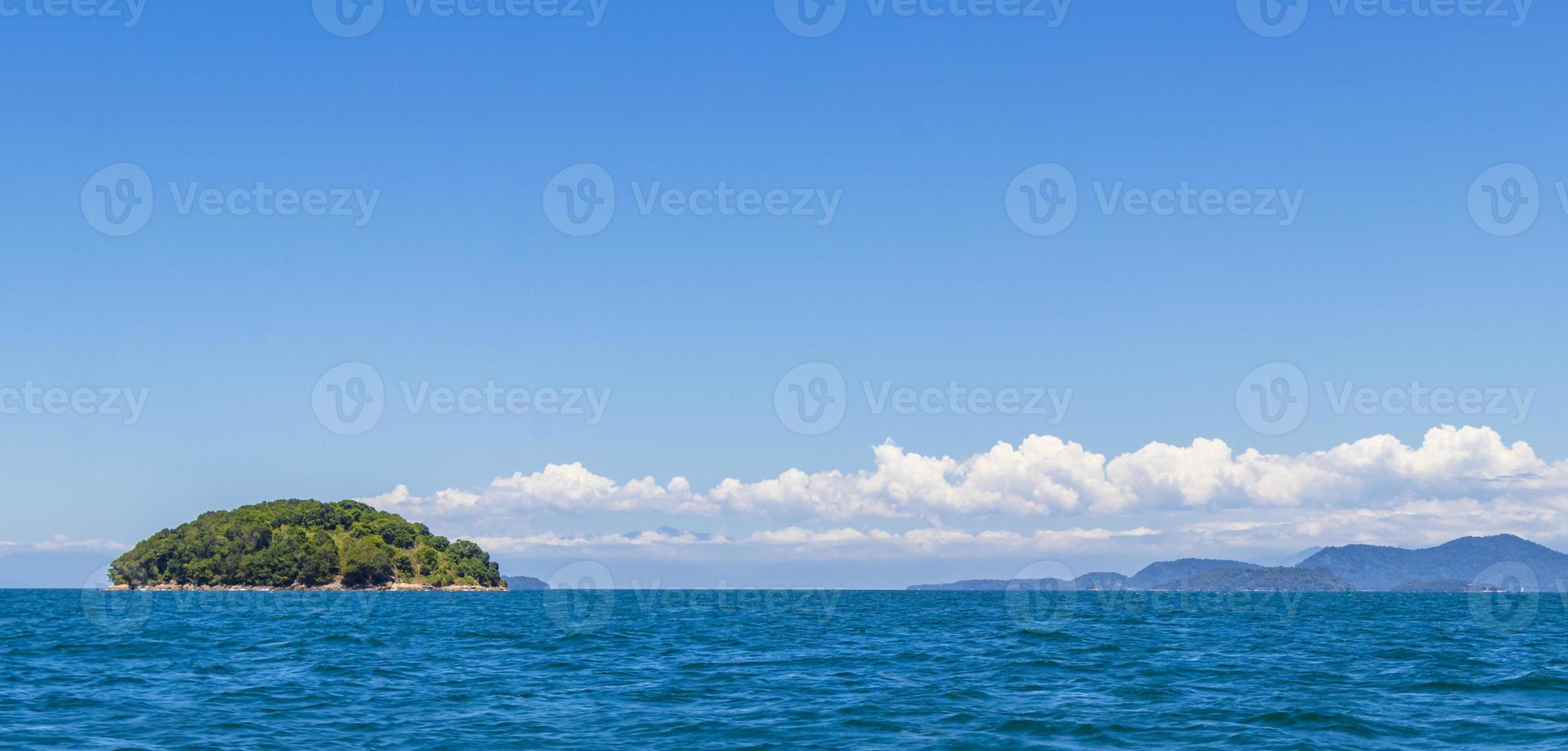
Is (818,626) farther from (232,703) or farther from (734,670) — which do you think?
(232,703)

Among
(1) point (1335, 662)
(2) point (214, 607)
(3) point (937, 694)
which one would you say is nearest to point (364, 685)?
(3) point (937, 694)

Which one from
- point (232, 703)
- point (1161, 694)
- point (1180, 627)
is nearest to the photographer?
point (232, 703)

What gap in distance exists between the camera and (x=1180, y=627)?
72.4 meters

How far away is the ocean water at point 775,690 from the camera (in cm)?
2694

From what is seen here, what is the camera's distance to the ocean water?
26938 mm

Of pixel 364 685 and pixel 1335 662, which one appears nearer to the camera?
pixel 364 685

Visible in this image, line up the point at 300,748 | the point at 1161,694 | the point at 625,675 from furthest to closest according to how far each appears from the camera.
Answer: the point at 625,675
the point at 1161,694
the point at 300,748

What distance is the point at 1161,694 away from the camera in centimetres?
3391

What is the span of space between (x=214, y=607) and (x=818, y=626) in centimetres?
6703

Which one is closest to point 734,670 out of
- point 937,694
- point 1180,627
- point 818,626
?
point 937,694

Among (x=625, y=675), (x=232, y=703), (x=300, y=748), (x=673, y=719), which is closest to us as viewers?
(x=300, y=748)

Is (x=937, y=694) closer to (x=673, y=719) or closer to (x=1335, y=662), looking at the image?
(x=673, y=719)

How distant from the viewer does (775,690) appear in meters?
35.7

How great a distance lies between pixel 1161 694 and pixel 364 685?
2481 cm
